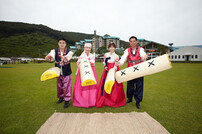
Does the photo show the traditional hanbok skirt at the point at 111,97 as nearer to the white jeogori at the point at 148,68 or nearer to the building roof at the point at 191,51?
the white jeogori at the point at 148,68

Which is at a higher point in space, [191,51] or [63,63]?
[191,51]

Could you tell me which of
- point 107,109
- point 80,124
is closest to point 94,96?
point 107,109

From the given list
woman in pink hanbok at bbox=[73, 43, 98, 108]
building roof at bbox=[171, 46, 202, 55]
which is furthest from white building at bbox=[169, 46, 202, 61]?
woman in pink hanbok at bbox=[73, 43, 98, 108]

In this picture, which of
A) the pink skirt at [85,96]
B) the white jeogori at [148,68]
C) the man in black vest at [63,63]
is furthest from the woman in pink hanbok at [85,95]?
the white jeogori at [148,68]

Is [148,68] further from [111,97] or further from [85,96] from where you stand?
[85,96]

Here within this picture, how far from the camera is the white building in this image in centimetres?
3572

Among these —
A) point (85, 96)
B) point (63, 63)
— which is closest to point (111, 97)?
point (85, 96)

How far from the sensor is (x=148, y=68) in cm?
288

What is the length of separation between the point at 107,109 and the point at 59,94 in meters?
1.97

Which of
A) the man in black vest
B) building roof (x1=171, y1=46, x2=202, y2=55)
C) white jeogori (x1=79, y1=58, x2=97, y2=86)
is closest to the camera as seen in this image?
white jeogori (x1=79, y1=58, x2=97, y2=86)

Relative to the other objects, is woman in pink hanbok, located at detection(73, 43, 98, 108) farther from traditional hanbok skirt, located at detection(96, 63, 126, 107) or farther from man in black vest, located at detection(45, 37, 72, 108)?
man in black vest, located at detection(45, 37, 72, 108)

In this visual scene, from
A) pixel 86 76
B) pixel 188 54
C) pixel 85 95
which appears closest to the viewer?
pixel 86 76

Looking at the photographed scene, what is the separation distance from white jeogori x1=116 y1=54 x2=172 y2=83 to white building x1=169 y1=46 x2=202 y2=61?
1810 inches

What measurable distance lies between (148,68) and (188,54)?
1818 inches
